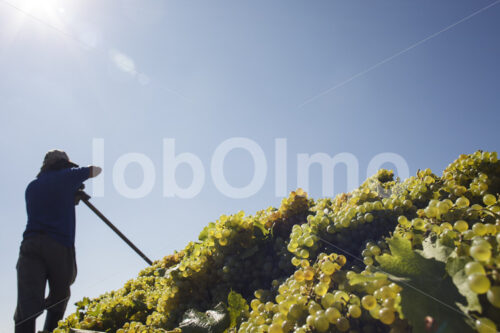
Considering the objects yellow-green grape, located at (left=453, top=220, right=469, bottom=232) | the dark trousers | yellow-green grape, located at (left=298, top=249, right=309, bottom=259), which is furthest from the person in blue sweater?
yellow-green grape, located at (left=453, top=220, right=469, bottom=232)

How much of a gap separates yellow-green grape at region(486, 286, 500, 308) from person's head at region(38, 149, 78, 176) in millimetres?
4633

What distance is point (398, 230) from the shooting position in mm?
1107

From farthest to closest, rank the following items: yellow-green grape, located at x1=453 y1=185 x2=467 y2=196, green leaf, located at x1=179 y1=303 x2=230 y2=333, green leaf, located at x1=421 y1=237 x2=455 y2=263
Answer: yellow-green grape, located at x1=453 y1=185 x2=467 y2=196 → green leaf, located at x1=179 y1=303 x2=230 y2=333 → green leaf, located at x1=421 y1=237 x2=455 y2=263

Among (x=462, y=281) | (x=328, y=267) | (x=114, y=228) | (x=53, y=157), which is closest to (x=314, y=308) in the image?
(x=328, y=267)

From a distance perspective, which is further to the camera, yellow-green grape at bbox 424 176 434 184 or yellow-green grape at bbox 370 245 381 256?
yellow-green grape at bbox 424 176 434 184

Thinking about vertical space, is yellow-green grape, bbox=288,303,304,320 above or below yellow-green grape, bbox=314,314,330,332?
above

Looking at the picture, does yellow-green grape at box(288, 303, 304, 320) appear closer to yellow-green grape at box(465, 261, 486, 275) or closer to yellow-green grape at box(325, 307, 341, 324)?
yellow-green grape at box(325, 307, 341, 324)

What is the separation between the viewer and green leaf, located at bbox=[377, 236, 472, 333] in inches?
24.7

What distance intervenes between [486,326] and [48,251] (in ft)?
11.6

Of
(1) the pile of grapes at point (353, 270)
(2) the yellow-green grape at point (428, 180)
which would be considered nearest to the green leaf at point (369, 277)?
(1) the pile of grapes at point (353, 270)

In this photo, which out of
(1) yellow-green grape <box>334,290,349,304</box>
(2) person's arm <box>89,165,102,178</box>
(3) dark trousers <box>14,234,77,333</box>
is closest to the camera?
(1) yellow-green grape <box>334,290,349,304</box>

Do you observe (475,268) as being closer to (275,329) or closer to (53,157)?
(275,329)

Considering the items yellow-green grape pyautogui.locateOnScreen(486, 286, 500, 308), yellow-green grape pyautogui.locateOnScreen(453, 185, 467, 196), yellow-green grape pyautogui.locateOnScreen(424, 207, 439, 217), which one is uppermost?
yellow-green grape pyautogui.locateOnScreen(453, 185, 467, 196)

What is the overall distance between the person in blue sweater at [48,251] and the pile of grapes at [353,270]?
65cm
